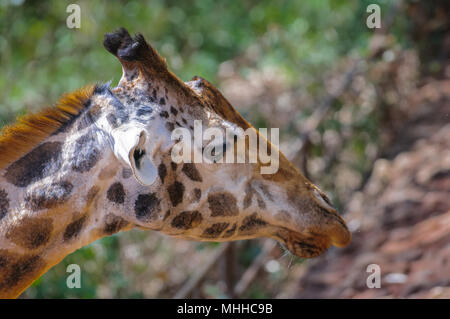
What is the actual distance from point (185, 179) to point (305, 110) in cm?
392

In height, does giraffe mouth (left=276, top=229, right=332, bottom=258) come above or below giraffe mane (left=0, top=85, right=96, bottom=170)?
below

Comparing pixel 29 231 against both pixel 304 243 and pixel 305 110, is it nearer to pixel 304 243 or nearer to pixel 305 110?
pixel 304 243

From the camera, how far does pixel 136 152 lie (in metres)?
1.97

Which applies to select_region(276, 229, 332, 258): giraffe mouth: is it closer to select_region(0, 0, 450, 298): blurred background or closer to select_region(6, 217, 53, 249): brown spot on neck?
select_region(6, 217, 53, 249): brown spot on neck

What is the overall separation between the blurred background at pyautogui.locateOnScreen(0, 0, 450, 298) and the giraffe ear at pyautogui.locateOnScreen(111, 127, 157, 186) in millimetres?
1868

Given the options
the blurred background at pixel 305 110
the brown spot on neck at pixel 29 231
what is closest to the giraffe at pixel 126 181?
the brown spot on neck at pixel 29 231

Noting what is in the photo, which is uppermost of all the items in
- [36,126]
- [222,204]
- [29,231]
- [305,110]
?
[305,110]

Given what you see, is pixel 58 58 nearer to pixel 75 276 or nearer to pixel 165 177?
pixel 75 276

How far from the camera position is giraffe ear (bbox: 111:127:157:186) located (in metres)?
1.89

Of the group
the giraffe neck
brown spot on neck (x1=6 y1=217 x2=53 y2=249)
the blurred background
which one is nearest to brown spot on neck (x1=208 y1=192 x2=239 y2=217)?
the giraffe neck

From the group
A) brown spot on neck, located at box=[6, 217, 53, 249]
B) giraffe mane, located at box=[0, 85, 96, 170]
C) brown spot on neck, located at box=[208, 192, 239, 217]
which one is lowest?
brown spot on neck, located at box=[6, 217, 53, 249]

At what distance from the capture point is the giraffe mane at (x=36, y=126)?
2.09 m

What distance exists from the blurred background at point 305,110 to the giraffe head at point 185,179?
1.39 meters

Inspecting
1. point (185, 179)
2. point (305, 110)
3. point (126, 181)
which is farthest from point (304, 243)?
point (305, 110)
